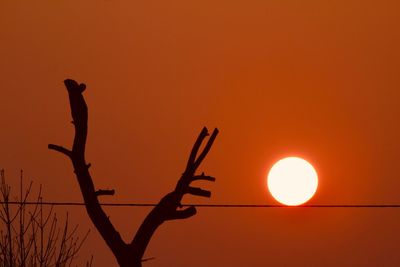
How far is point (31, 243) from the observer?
16.6 feet

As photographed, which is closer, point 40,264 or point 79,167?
point 79,167

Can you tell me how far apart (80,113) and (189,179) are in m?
0.61

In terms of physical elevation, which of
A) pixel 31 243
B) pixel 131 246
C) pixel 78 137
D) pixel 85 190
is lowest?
pixel 131 246

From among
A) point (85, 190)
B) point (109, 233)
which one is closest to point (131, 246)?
point (109, 233)

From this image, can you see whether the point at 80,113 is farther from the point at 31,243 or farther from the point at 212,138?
the point at 31,243

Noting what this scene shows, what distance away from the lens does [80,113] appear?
9.18ft

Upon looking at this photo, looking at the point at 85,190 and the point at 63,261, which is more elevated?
the point at 63,261

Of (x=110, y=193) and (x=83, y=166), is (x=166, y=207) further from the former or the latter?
(x=83, y=166)

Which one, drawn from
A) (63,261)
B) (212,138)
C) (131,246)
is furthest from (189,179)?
(63,261)

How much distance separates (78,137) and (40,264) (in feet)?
8.03

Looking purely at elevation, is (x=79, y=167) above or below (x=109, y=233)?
above

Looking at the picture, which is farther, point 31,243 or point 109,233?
point 31,243

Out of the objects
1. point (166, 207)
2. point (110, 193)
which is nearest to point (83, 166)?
point (110, 193)

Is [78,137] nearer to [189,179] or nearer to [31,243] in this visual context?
[189,179]
